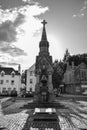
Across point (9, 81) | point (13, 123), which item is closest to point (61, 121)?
point (13, 123)

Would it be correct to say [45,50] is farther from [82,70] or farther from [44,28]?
[82,70]

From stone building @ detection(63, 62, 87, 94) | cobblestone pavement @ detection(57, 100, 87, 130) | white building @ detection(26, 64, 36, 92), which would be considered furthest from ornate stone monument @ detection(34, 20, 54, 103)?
stone building @ detection(63, 62, 87, 94)

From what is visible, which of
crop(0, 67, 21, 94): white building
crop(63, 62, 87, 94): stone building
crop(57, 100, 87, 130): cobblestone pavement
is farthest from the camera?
crop(0, 67, 21, 94): white building

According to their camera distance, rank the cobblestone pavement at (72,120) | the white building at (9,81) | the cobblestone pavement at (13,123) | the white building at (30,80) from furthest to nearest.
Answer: the white building at (30,80), the white building at (9,81), the cobblestone pavement at (72,120), the cobblestone pavement at (13,123)

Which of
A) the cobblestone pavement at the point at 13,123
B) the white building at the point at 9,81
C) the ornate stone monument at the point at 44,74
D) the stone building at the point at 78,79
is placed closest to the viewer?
the cobblestone pavement at the point at 13,123

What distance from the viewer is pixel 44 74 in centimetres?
2092

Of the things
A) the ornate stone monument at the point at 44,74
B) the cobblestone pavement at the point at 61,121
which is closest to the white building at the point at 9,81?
the ornate stone monument at the point at 44,74

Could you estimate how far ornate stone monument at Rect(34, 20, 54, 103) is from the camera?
19.1 metres

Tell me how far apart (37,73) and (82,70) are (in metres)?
32.8

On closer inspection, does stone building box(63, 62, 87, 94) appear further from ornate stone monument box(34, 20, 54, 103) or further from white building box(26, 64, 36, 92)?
ornate stone monument box(34, 20, 54, 103)

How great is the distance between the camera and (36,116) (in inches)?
399

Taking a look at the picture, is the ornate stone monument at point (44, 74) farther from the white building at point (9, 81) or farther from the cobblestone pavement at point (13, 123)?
the white building at point (9, 81)

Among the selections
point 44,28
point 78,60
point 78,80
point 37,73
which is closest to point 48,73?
point 37,73

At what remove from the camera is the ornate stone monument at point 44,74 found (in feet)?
62.7
